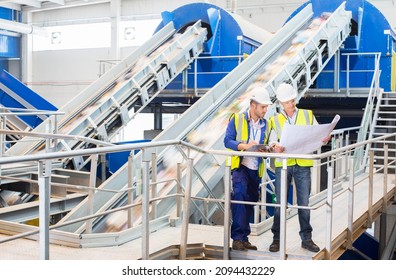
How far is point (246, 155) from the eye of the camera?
3.85 metres

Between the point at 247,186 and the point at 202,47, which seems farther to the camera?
the point at 202,47

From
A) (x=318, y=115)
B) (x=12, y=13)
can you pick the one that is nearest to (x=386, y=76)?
(x=318, y=115)

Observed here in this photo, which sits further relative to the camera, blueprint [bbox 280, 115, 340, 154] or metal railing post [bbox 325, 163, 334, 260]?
metal railing post [bbox 325, 163, 334, 260]

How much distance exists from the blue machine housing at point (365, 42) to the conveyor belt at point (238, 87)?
11.1 inches

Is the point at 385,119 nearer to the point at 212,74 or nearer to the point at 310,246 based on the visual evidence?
the point at 212,74

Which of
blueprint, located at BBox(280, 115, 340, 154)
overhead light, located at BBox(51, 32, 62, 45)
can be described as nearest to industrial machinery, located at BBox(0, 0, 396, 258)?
blueprint, located at BBox(280, 115, 340, 154)

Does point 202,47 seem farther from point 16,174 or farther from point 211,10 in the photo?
point 16,174

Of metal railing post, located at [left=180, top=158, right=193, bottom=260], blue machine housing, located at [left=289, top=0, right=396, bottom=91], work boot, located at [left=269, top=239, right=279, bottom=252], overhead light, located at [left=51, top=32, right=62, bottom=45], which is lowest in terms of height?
work boot, located at [left=269, top=239, right=279, bottom=252]

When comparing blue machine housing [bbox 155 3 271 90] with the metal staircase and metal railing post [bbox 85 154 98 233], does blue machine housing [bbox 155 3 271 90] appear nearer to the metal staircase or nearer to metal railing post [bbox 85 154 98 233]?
the metal staircase

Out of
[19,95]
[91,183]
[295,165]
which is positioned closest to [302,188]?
[295,165]

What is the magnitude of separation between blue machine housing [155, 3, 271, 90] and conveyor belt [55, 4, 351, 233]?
144 cm

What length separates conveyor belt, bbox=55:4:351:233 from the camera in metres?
5.78

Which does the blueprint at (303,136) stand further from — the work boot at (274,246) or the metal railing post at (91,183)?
the metal railing post at (91,183)

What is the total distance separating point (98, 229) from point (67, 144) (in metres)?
2.54
